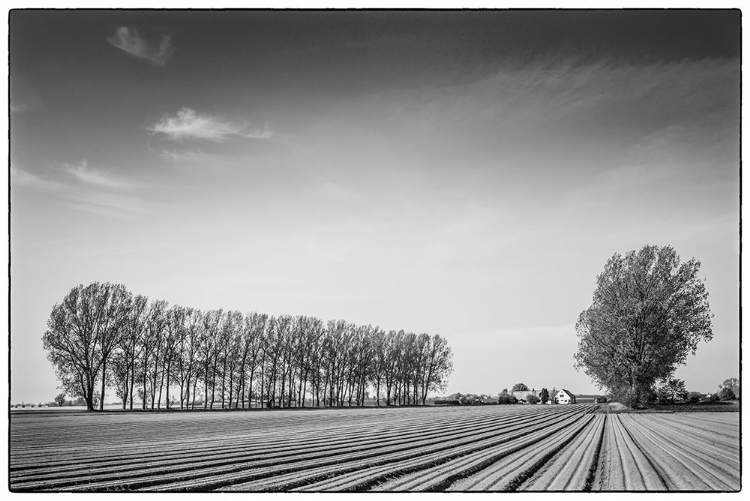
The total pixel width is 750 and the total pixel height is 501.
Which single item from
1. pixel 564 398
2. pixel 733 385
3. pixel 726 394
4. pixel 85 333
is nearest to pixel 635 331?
pixel 726 394

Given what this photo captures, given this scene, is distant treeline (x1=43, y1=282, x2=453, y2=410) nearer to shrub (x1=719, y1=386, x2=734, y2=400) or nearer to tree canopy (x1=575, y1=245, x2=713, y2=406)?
tree canopy (x1=575, y1=245, x2=713, y2=406)

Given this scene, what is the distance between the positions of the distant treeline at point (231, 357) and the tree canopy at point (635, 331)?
22.0 ft

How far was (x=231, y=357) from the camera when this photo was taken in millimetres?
43219

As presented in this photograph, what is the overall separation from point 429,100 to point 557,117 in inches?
106

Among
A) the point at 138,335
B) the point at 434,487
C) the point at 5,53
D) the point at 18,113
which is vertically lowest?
the point at 434,487

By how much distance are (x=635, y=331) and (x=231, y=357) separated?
2874 cm

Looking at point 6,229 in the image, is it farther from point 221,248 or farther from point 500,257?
point 500,257

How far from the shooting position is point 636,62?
11664 millimetres

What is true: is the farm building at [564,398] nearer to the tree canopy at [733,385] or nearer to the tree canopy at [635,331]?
the tree canopy at [635,331]

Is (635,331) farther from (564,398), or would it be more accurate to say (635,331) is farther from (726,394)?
(564,398)

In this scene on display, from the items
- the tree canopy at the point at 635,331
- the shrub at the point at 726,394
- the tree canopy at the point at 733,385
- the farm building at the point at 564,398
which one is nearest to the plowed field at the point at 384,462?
the shrub at the point at 726,394

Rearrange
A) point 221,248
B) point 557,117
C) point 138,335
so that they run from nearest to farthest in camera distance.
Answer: point 557,117 → point 221,248 → point 138,335

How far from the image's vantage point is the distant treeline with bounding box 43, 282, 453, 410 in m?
20.5

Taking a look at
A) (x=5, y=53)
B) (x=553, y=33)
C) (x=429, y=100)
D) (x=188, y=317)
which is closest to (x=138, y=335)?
(x=188, y=317)
